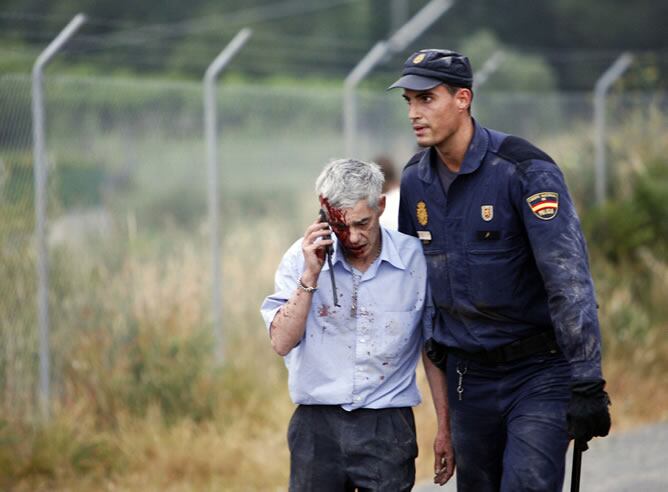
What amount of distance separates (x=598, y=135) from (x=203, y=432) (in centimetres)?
643

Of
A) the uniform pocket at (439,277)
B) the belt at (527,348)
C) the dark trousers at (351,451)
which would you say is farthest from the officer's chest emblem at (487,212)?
the dark trousers at (351,451)

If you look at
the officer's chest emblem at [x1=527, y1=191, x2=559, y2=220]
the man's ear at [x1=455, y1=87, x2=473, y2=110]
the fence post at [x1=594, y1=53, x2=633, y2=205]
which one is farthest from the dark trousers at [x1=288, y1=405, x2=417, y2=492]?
the fence post at [x1=594, y1=53, x2=633, y2=205]

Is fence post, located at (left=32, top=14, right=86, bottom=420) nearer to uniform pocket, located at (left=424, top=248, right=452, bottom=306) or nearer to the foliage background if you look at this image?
the foliage background

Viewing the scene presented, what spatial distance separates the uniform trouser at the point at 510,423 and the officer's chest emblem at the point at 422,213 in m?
0.53

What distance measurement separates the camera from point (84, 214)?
8.07 metres

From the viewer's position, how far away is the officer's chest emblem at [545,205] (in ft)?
14.5

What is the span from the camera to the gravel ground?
711 centimetres

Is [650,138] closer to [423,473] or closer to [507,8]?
[423,473]

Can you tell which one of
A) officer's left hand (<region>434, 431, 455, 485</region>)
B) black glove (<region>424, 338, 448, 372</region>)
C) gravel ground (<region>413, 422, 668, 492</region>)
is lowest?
gravel ground (<region>413, 422, 668, 492</region>)

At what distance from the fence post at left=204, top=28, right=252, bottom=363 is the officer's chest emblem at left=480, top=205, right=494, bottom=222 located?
413 cm

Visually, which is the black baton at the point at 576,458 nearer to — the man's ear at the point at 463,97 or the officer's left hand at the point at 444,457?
the officer's left hand at the point at 444,457

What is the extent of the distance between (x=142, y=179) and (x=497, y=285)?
5.53 metres

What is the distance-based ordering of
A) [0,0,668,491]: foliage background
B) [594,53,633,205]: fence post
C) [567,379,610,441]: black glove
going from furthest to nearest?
1. [594,53,633,205]: fence post
2. [0,0,668,491]: foliage background
3. [567,379,610,441]: black glove

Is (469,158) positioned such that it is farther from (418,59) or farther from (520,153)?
(418,59)
